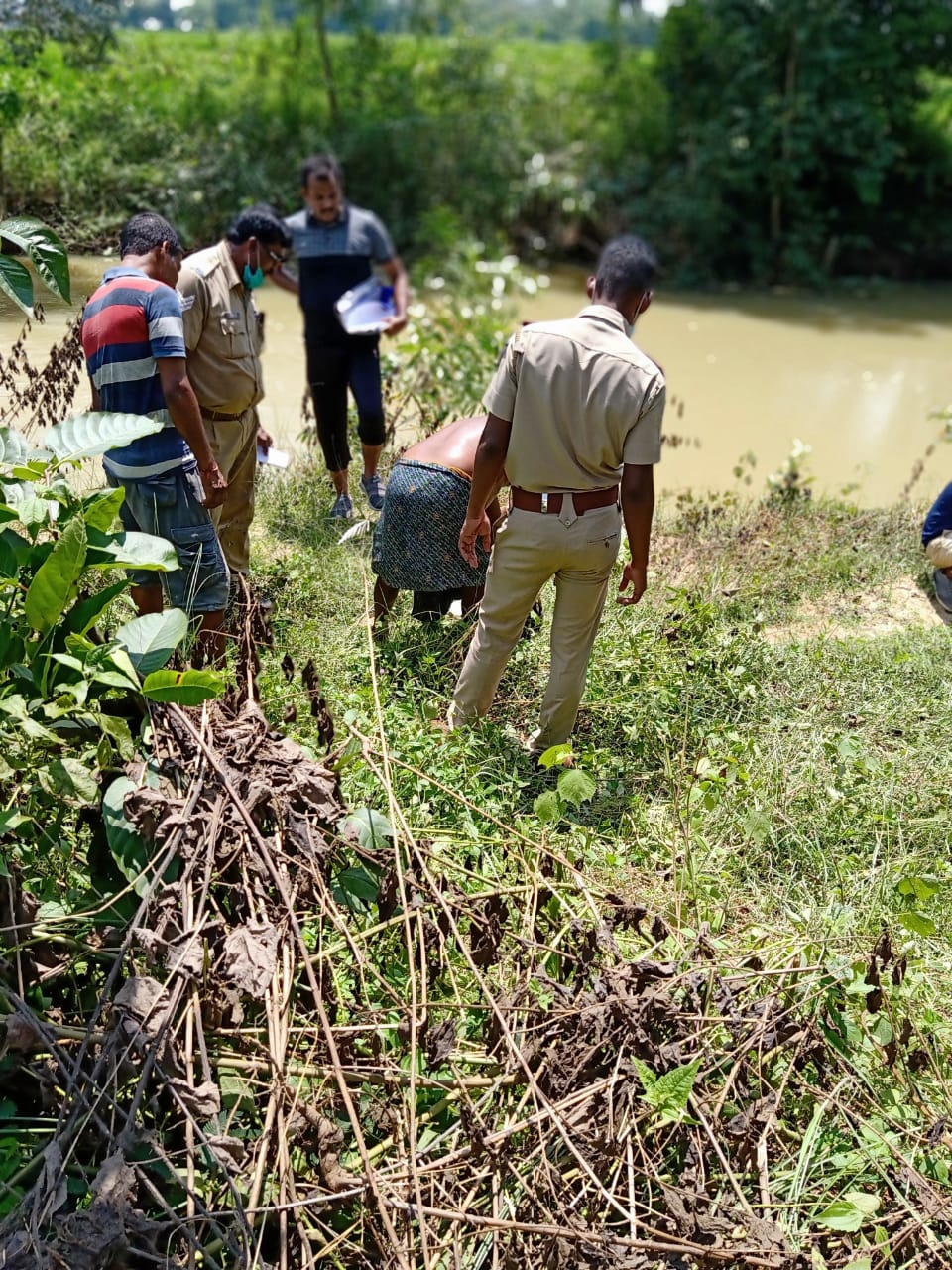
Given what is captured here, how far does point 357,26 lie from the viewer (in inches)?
519

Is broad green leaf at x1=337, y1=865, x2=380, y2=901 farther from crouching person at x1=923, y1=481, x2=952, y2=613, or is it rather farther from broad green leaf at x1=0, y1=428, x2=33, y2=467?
crouching person at x1=923, y1=481, x2=952, y2=613

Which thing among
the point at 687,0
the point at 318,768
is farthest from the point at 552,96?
the point at 318,768

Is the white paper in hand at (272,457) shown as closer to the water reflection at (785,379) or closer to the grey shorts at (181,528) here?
the water reflection at (785,379)

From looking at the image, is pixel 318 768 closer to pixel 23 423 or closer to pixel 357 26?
pixel 23 423

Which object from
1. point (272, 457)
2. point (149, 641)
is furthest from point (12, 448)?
point (272, 457)

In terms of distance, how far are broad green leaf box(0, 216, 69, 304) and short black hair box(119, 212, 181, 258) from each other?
4.11 feet

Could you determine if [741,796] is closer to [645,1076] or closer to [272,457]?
[645,1076]

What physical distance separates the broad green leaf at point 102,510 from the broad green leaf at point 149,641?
20 centimetres

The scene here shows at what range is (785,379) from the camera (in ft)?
33.1

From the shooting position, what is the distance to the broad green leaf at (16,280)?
80.5 inches

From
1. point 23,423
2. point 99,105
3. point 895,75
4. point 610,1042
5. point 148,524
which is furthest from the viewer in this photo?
point 895,75

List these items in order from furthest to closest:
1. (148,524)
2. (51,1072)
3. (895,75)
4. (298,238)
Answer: (895,75)
(298,238)
(148,524)
(51,1072)

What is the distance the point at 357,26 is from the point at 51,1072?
13961 mm

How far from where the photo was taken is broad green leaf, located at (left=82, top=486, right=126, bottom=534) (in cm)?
206
